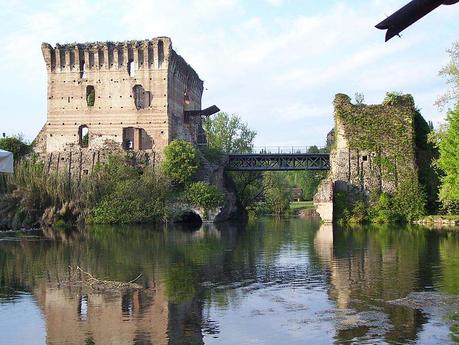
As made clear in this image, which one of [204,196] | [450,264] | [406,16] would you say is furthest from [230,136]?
[406,16]

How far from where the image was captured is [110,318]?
37.0ft

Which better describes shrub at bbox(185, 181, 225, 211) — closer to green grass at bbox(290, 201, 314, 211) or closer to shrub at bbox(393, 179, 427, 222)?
shrub at bbox(393, 179, 427, 222)

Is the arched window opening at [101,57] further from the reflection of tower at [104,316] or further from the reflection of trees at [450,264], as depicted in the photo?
the reflection of tower at [104,316]

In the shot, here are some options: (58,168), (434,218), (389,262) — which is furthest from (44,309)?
(58,168)

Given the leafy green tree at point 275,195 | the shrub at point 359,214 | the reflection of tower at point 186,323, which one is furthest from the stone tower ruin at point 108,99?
the reflection of tower at point 186,323

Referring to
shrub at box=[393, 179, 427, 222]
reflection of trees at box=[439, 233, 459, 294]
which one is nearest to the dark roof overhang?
reflection of trees at box=[439, 233, 459, 294]

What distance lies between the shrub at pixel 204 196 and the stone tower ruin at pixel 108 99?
5.41 m

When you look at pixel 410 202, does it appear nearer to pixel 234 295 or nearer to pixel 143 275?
pixel 143 275

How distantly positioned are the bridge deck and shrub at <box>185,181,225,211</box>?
5.60m

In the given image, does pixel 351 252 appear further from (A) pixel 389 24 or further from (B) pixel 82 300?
(A) pixel 389 24

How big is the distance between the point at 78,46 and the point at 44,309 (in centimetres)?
3821

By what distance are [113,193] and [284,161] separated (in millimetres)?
13808

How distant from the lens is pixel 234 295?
44.2ft

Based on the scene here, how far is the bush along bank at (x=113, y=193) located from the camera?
38656 millimetres
